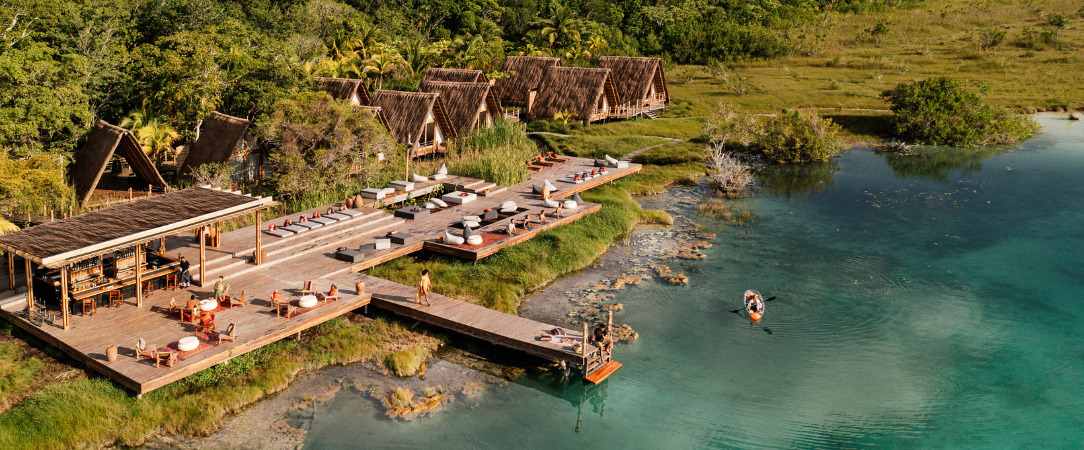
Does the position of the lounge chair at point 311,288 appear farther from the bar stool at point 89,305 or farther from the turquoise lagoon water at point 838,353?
the bar stool at point 89,305

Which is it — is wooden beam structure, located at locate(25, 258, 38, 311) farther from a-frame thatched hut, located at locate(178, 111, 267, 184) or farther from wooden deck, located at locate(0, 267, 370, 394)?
a-frame thatched hut, located at locate(178, 111, 267, 184)

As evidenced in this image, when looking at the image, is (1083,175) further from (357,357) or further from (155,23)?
(155,23)

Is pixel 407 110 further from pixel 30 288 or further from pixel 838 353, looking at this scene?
pixel 838 353

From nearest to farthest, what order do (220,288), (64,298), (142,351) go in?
(142,351) → (64,298) → (220,288)

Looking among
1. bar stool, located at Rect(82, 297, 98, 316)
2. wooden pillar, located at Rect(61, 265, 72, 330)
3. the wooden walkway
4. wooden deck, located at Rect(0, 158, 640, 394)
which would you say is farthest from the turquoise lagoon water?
bar stool, located at Rect(82, 297, 98, 316)

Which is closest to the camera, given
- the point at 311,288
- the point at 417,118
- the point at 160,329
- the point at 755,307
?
the point at 160,329

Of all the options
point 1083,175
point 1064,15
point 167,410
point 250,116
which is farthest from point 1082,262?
point 1064,15

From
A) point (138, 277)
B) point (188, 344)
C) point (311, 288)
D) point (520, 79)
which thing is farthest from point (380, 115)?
point (188, 344)
